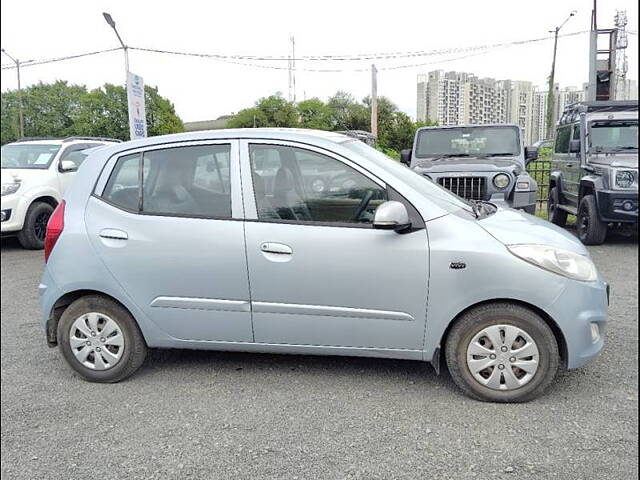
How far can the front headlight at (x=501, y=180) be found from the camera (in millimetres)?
7164

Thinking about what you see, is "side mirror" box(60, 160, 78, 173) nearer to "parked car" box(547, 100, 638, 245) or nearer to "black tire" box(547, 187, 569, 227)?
"parked car" box(547, 100, 638, 245)

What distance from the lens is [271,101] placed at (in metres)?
4.63

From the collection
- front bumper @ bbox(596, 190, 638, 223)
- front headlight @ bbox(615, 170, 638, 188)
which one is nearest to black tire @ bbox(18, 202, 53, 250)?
front bumper @ bbox(596, 190, 638, 223)

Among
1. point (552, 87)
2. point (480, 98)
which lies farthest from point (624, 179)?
point (480, 98)

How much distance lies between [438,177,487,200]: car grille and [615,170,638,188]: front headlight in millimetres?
2164

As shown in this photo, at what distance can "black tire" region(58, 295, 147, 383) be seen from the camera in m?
3.68

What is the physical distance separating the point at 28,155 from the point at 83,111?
4402 millimetres

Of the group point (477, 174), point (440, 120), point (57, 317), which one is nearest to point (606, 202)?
point (477, 174)

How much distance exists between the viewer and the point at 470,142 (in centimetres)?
753

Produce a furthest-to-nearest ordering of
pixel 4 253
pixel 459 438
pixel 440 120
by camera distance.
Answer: pixel 4 253 < pixel 440 120 < pixel 459 438

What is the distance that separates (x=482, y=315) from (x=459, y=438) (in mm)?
694

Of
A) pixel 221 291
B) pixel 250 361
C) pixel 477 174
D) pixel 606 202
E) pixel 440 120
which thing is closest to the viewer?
pixel 221 291

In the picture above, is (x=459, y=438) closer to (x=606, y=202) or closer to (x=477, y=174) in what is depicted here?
(x=477, y=174)

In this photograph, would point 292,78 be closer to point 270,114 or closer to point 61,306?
point 270,114
